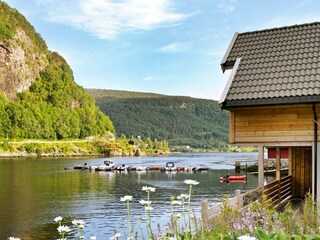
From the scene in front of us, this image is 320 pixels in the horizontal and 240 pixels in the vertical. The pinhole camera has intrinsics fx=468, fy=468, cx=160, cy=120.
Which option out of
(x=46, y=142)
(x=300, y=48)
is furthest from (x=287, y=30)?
(x=46, y=142)

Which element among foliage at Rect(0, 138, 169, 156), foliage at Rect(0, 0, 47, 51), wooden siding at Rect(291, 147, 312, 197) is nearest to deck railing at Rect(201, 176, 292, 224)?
wooden siding at Rect(291, 147, 312, 197)

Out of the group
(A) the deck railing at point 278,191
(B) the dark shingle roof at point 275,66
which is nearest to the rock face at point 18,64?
(A) the deck railing at point 278,191

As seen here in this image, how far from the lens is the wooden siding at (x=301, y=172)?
18125mm

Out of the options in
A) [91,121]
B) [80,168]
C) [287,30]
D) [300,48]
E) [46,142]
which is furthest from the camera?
[91,121]

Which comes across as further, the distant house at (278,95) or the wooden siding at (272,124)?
the wooden siding at (272,124)

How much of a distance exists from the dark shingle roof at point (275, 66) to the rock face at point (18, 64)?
14889cm

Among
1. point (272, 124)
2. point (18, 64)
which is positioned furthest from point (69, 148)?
point (272, 124)

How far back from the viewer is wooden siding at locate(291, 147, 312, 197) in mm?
18125

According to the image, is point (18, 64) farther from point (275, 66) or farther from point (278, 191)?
point (275, 66)

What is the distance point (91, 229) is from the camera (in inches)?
917

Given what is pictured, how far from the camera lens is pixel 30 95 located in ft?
563

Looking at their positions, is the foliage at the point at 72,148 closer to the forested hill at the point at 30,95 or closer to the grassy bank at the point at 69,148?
the grassy bank at the point at 69,148

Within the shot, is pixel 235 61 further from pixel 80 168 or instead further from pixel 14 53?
pixel 14 53

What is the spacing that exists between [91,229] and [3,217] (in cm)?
696
